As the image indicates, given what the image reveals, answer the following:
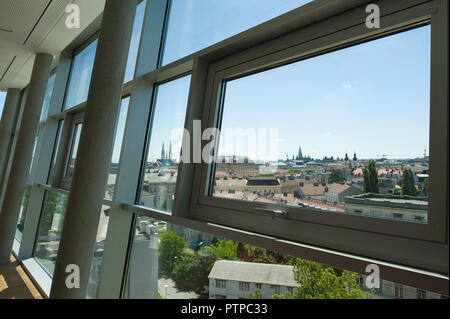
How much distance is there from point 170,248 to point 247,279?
Result: 582 mm

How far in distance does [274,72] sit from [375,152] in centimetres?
59

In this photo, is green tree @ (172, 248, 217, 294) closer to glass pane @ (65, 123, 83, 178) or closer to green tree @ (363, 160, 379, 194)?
green tree @ (363, 160, 379, 194)

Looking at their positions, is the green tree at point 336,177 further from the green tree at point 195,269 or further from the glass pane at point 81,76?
the glass pane at point 81,76

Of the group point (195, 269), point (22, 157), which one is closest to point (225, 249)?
point (195, 269)

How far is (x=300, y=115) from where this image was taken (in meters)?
1.13

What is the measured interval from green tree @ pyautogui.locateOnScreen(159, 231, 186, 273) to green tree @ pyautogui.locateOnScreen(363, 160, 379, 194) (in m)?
1.01

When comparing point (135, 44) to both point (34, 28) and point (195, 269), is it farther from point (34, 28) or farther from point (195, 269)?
point (195, 269)

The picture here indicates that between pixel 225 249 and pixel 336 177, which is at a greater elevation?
pixel 336 177

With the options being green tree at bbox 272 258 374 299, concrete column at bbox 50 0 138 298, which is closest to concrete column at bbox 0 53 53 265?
concrete column at bbox 50 0 138 298

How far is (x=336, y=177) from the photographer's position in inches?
38.7

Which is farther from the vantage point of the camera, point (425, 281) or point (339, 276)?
point (339, 276)

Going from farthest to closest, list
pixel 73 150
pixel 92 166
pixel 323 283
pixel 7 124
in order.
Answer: pixel 7 124 < pixel 73 150 < pixel 92 166 < pixel 323 283

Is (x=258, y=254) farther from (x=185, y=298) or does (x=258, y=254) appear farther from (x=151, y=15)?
(x=151, y=15)

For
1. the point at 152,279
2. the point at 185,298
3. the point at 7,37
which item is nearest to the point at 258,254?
the point at 185,298
